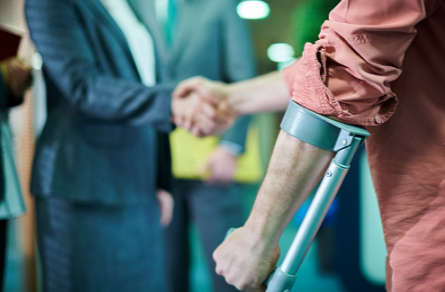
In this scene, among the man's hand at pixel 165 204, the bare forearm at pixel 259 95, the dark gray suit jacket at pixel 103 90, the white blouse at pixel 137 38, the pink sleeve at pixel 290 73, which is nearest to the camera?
the pink sleeve at pixel 290 73

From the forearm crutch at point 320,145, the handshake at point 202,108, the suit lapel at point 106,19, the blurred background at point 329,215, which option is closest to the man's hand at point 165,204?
the blurred background at point 329,215

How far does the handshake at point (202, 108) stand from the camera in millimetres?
1438

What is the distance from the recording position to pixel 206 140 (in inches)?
61.9

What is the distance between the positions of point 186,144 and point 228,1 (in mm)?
564

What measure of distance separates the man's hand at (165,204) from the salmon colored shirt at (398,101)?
102 centimetres

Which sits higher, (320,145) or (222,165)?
(320,145)

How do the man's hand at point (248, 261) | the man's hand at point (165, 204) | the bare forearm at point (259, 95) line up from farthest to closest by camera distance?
the man's hand at point (165, 204), the bare forearm at point (259, 95), the man's hand at point (248, 261)

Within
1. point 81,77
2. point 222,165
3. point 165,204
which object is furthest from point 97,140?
point 222,165

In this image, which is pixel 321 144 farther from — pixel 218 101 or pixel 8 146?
pixel 8 146

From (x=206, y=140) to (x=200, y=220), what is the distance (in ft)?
1.05

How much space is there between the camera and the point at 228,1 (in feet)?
5.02

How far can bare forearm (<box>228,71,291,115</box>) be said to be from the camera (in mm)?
1286

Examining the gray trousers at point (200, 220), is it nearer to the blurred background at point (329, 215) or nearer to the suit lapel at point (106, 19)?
the blurred background at point (329, 215)

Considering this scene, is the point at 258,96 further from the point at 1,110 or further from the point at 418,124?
the point at 1,110
